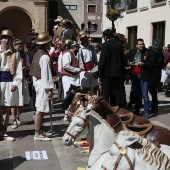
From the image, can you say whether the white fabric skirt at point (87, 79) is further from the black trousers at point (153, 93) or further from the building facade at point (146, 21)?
the building facade at point (146, 21)

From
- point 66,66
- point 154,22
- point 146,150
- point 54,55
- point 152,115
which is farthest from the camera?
point 154,22

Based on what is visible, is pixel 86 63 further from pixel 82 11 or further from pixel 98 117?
pixel 82 11

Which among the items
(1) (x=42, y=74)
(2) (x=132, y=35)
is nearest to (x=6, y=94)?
(1) (x=42, y=74)

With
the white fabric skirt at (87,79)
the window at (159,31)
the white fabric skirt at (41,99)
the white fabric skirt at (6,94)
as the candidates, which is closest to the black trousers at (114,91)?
the white fabric skirt at (87,79)

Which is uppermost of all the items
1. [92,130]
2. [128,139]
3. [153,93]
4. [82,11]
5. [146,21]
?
[82,11]

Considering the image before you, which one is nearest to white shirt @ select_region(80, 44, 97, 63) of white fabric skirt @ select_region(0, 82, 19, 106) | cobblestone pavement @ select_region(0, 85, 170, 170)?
cobblestone pavement @ select_region(0, 85, 170, 170)

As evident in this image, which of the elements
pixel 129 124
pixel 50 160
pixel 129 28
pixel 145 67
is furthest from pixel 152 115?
pixel 129 28

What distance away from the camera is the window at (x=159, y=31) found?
20.5m

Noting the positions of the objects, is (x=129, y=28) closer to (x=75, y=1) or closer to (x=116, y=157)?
(x=116, y=157)

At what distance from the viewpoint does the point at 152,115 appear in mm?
9648

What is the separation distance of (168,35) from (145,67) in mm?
11096

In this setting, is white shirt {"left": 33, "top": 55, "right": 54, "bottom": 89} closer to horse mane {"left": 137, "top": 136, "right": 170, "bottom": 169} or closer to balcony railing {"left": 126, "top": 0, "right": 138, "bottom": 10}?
horse mane {"left": 137, "top": 136, "right": 170, "bottom": 169}

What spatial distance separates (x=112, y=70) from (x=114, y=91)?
449 mm

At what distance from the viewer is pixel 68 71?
804cm
